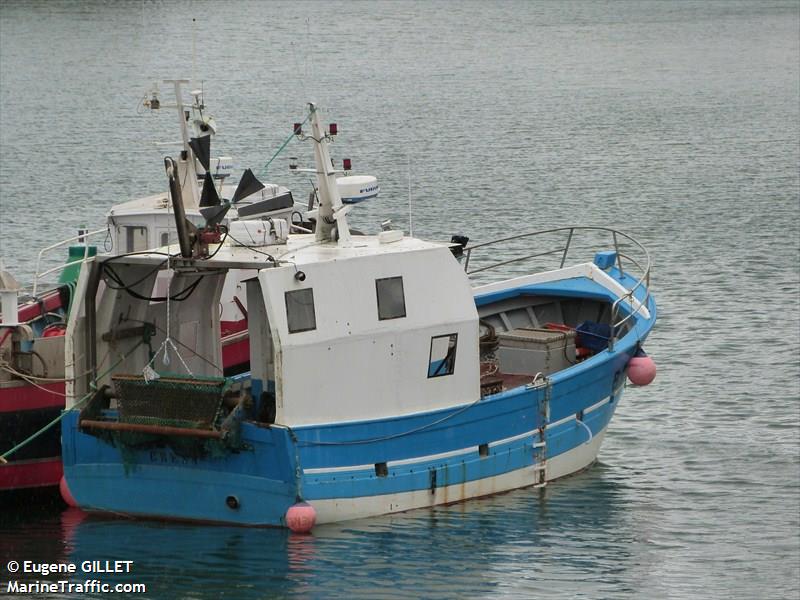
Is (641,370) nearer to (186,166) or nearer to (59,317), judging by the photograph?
(186,166)

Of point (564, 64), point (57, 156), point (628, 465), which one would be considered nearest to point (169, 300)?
point (628, 465)

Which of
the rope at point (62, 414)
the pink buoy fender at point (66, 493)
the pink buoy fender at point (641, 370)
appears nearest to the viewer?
the rope at point (62, 414)

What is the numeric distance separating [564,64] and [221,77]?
2018 centimetres

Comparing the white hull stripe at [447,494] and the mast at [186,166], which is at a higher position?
the mast at [186,166]

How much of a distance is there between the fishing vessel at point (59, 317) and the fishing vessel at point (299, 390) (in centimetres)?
58

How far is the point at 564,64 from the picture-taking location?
306 ft

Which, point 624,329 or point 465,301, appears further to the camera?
point 624,329

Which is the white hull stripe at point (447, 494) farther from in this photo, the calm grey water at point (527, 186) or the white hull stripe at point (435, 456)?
the white hull stripe at point (435, 456)

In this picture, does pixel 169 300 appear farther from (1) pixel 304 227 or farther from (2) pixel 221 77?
(2) pixel 221 77

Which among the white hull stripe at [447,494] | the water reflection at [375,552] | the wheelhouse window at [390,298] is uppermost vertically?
the wheelhouse window at [390,298]

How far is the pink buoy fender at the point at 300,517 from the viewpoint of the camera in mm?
19484

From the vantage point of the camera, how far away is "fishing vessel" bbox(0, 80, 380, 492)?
2125 cm

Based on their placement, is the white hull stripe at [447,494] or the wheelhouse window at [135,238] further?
the wheelhouse window at [135,238]

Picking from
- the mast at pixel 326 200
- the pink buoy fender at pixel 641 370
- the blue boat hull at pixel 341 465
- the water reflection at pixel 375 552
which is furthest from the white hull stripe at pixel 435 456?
the mast at pixel 326 200
